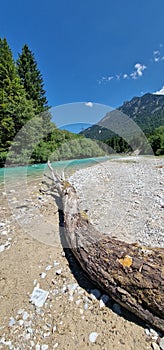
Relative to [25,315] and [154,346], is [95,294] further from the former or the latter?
[25,315]

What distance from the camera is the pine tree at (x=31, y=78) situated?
23.6 metres

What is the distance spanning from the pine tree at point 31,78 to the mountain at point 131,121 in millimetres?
13345

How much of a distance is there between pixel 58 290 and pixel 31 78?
2964 cm

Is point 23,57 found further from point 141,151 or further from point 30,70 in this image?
point 141,151

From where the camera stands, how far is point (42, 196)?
201 inches

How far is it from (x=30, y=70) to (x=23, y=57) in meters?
2.00

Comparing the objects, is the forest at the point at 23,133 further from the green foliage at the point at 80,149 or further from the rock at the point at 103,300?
the rock at the point at 103,300

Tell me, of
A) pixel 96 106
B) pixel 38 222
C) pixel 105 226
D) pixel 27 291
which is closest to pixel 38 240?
pixel 38 222

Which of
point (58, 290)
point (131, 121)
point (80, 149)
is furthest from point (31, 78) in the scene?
point (58, 290)

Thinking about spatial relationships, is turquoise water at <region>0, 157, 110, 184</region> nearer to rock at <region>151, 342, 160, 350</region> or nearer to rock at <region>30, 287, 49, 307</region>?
rock at <region>30, 287, 49, 307</region>

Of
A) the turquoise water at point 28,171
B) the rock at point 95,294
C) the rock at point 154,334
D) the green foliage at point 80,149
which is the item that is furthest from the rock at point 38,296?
the green foliage at point 80,149

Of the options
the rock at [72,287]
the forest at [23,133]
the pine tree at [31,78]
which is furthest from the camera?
the pine tree at [31,78]

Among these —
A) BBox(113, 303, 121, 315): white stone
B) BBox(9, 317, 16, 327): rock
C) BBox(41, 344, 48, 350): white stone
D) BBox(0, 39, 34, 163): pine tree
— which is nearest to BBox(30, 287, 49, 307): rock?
BBox(9, 317, 16, 327): rock

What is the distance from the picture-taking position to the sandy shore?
1.35 m
